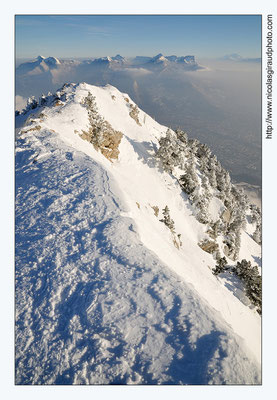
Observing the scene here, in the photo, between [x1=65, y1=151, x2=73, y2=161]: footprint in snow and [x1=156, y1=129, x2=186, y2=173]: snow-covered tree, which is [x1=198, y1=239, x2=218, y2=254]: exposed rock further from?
[x1=65, y1=151, x2=73, y2=161]: footprint in snow

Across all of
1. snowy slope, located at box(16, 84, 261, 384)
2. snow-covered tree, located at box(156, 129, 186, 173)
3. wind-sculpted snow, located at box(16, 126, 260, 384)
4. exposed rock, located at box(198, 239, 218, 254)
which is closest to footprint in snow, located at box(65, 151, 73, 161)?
snowy slope, located at box(16, 84, 261, 384)

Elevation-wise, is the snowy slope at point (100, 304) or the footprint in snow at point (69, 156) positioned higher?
the footprint in snow at point (69, 156)

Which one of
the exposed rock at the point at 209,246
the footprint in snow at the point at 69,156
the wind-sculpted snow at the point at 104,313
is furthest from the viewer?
the exposed rock at the point at 209,246

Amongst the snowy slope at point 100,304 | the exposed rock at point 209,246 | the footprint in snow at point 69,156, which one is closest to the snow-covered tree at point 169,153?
the exposed rock at point 209,246

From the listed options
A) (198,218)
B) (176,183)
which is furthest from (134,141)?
(198,218)

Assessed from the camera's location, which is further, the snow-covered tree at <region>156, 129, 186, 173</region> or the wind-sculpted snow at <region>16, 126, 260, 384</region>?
the snow-covered tree at <region>156, 129, 186, 173</region>

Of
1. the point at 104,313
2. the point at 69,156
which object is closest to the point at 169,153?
the point at 69,156

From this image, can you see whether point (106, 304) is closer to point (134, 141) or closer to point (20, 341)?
point (20, 341)

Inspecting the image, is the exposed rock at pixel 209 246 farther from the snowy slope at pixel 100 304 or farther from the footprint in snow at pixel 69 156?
the footprint in snow at pixel 69 156

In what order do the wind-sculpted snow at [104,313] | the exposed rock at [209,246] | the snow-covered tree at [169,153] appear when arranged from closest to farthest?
the wind-sculpted snow at [104,313]
the exposed rock at [209,246]
the snow-covered tree at [169,153]
